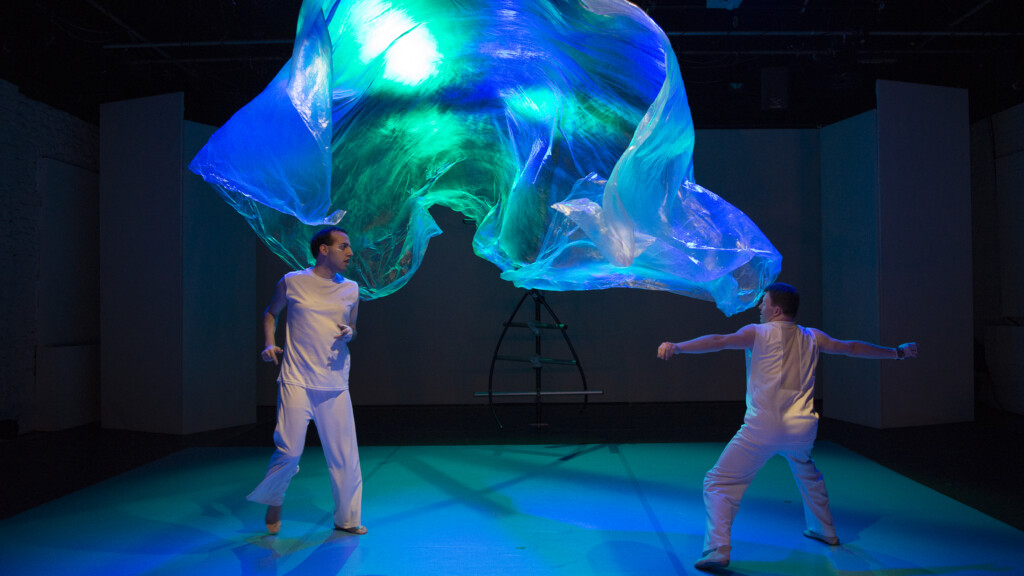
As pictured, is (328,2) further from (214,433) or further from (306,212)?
(214,433)

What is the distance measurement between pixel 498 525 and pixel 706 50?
528cm

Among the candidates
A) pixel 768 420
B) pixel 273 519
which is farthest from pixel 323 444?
pixel 768 420

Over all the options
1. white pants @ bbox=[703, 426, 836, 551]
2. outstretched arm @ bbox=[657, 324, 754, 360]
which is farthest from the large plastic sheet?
white pants @ bbox=[703, 426, 836, 551]

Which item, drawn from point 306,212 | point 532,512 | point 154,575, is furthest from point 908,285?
point 154,575

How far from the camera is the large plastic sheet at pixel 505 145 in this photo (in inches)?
92.7

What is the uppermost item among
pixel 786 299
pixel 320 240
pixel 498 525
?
pixel 320 240

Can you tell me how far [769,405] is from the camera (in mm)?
2586

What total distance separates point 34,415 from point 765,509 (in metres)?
A: 6.19

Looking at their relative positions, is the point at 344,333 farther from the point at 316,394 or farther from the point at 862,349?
the point at 862,349

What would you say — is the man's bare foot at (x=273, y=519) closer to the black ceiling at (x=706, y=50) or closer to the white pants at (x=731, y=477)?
the white pants at (x=731, y=477)

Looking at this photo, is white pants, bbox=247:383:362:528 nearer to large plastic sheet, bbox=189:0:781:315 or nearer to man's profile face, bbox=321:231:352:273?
man's profile face, bbox=321:231:352:273

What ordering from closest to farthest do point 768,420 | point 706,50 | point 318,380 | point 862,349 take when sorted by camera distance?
1. point 768,420
2. point 862,349
3. point 318,380
4. point 706,50

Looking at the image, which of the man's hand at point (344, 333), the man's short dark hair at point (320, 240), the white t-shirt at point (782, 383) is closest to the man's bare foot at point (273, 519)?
the man's hand at point (344, 333)

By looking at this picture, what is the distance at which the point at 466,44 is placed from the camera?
272 centimetres
